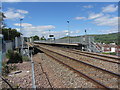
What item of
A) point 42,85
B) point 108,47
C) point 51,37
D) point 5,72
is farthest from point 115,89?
point 51,37

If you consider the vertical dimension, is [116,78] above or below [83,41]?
below

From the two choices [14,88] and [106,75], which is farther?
[106,75]

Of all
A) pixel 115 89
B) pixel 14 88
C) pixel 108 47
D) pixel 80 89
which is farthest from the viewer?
pixel 108 47

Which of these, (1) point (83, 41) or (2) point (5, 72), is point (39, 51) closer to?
(1) point (83, 41)

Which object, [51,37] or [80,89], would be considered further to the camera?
[51,37]

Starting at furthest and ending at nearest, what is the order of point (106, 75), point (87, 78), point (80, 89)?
1. point (106, 75)
2. point (87, 78)
3. point (80, 89)

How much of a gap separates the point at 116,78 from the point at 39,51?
782 inches

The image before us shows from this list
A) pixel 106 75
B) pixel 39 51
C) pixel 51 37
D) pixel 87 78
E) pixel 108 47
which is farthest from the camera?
pixel 51 37

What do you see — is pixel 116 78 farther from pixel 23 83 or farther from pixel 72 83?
pixel 23 83

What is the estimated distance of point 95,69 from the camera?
8.76m

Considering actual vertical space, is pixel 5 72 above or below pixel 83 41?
below

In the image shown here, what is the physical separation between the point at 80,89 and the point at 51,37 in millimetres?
61293

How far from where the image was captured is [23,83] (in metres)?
7.30

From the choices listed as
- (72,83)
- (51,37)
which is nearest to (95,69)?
(72,83)
